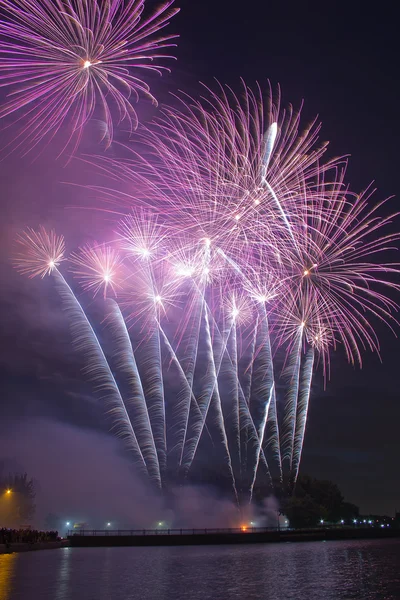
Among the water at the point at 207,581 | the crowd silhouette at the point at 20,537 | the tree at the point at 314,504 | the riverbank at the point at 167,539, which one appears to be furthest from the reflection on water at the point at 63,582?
the tree at the point at 314,504

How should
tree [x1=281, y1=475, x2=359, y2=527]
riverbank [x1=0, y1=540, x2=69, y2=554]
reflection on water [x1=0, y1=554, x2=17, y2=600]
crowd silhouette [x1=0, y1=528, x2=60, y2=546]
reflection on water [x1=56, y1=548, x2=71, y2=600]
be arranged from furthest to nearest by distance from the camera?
tree [x1=281, y1=475, x2=359, y2=527] → crowd silhouette [x1=0, y1=528, x2=60, y2=546] → riverbank [x1=0, y1=540, x2=69, y2=554] → reflection on water [x1=56, y1=548, x2=71, y2=600] → reflection on water [x1=0, y1=554, x2=17, y2=600]

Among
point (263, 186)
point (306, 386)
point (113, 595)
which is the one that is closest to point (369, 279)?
point (263, 186)

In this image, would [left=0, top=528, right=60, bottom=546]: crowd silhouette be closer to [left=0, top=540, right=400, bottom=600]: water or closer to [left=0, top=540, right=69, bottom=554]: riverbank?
[left=0, top=540, right=69, bottom=554]: riverbank

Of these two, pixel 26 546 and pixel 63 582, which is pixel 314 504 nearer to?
pixel 26 546

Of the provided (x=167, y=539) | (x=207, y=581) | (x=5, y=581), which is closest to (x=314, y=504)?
(x=167, y=539)

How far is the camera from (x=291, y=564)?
3750cm

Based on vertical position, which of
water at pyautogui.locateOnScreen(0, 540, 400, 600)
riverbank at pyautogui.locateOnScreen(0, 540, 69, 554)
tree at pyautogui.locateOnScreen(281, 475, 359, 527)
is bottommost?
water at pyautogui.locateOnScreen(0, 540, 400, 600)

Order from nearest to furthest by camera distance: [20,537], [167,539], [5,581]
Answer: [5,581], [20,537], [167,539]

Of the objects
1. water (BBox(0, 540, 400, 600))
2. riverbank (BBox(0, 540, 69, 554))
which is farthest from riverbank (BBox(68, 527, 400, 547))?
water (BBox(0, 540, 400, 600))

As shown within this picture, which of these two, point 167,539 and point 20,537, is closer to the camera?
point 20,537

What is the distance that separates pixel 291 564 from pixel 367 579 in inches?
Answer: 398

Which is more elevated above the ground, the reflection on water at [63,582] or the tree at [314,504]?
the tree at [314,504]

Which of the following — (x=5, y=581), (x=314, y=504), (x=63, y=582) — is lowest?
(x=63, y=582)

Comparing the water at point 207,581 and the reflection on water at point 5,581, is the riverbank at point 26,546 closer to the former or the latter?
the water at point 207,581
